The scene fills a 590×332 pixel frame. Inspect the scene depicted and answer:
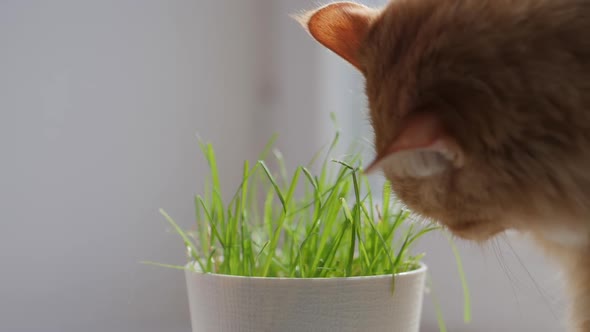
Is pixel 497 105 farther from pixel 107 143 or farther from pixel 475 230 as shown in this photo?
pixel 107 143

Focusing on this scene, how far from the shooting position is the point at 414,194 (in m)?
0.65

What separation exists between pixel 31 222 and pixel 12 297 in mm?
120

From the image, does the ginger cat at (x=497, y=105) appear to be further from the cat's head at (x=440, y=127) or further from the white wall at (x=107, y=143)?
the white wall at (x=107, y=143)

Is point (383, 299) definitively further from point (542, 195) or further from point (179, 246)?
point (179, 246)

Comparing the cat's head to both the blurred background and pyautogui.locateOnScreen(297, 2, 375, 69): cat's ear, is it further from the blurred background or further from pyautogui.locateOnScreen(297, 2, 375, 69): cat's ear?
the blurred background

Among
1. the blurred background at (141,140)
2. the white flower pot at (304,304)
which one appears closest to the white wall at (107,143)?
the blurred background at (141,140)

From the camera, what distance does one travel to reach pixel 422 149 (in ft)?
1.69

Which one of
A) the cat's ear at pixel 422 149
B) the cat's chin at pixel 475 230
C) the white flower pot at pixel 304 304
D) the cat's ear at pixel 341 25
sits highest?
the cat's ear at pixel 341 25

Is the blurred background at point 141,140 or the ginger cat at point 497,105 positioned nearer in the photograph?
the ginger cat at point 497,105

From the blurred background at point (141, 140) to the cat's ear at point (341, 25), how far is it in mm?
207

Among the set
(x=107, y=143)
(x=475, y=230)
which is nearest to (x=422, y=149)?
(x=475, y=230)

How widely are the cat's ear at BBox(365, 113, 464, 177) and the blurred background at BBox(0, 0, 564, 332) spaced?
379 mm

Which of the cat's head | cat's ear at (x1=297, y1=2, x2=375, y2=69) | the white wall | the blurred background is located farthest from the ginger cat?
the white wall

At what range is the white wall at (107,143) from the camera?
1.11 m
